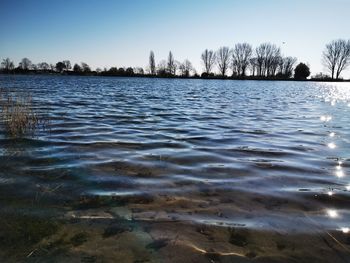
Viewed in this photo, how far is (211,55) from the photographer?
377 feet

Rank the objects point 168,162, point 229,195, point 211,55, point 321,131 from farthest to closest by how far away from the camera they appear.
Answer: point 211,55
point 321,131
point 168,162
point 229,195

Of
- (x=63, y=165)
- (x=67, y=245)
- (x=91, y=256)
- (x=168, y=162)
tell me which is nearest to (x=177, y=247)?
(x=91, y=256)

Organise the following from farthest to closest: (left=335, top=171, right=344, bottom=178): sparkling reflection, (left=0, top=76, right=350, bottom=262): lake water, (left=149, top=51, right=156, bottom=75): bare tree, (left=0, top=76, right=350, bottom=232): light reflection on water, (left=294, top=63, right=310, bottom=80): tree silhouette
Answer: (left=149, top=51, right=156, bottom=75): bare tree → (left=294, top=63, right=310, bottom=80): tree silhouette → (left=335, top=171, right=344, bottom=178): sparkling reflection → (left=0, top=76, right=350, bottom=232): light reflection on water → (left=0, top=76, right=350, bottom=262): lake water

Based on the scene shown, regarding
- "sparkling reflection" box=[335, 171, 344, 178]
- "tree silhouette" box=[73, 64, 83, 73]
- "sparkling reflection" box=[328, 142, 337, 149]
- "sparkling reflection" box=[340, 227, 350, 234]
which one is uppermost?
"tree silhouette" box=[73, 64, 83, 73]

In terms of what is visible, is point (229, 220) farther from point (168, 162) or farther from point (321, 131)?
point (321, 131)

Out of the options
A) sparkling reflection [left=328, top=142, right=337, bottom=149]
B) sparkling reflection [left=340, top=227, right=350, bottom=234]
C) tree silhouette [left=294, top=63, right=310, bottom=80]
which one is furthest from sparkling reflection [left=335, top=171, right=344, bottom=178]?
tree silhouette [left=294, top=63, right=310, bottom=80]

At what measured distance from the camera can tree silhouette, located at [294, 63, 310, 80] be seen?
99062mm

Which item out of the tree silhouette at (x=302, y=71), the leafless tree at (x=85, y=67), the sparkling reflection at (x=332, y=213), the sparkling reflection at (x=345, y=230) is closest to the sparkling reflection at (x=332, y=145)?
the sparkling reflection at (x=332, y=213)

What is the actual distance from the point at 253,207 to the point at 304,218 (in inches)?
23.4

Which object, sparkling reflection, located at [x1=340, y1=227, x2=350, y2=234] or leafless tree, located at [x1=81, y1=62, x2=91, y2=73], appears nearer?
sparkling reflection, located at [x1=340, y1=227, x2=350, y2=234]

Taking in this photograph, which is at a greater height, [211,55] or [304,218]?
[211,55]

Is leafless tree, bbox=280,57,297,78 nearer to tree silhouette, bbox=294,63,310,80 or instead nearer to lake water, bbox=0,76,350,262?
tree silhouette, bbox=294,63,310,80

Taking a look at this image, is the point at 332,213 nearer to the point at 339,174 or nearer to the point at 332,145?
the point at 339,174

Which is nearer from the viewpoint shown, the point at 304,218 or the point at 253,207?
the point at 304,218
